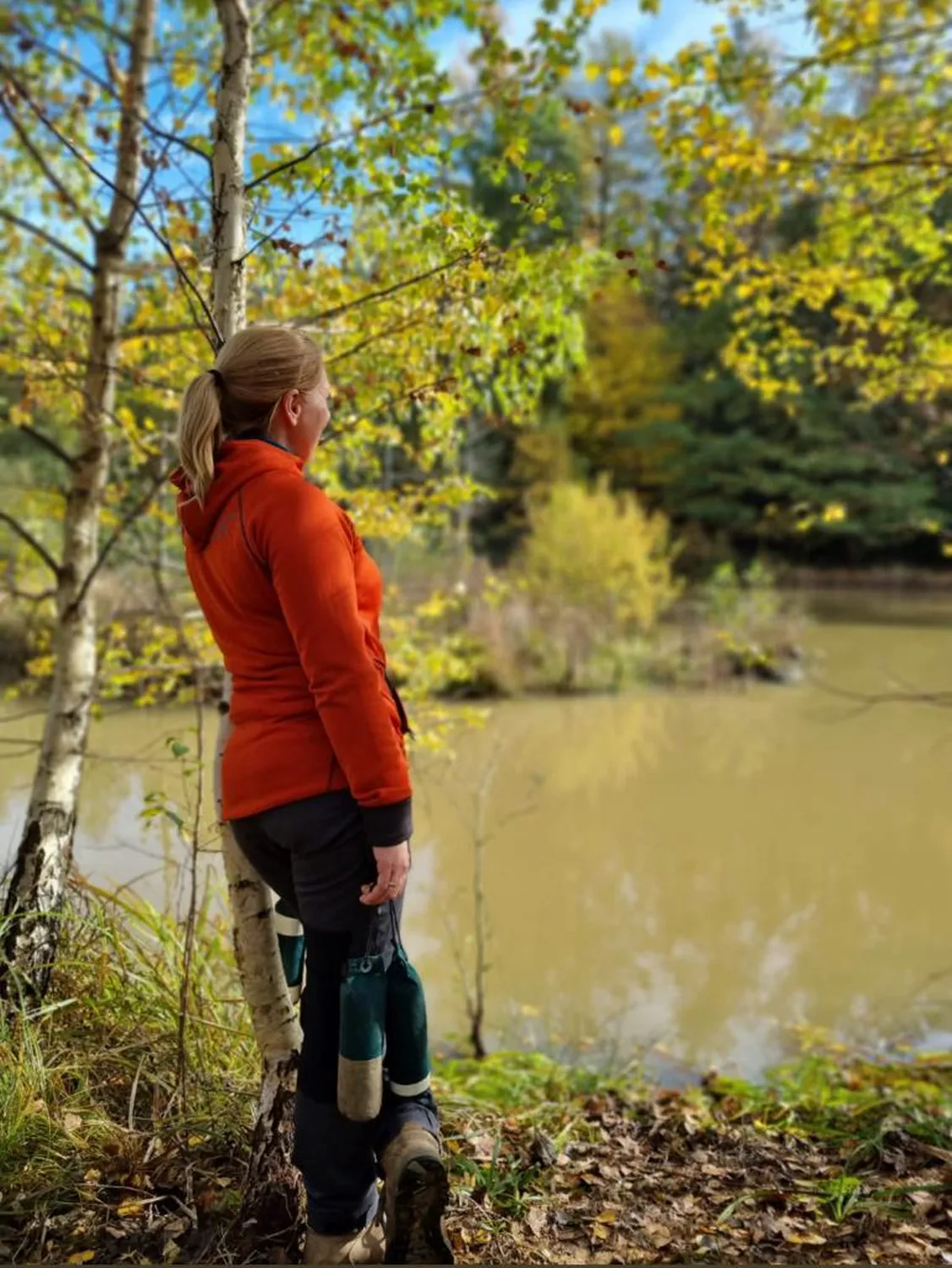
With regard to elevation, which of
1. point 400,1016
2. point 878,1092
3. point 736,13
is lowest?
point 878,1092

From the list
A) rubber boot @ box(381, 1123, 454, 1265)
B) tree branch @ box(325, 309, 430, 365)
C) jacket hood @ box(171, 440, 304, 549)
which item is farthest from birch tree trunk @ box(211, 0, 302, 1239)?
tree branch @ box(325, 309, 430, 365)

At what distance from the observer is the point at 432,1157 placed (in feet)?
4.56

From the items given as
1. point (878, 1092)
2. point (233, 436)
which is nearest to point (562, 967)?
point (878, 1092)

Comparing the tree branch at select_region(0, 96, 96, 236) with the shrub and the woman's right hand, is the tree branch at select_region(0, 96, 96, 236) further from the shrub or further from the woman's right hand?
the shrub

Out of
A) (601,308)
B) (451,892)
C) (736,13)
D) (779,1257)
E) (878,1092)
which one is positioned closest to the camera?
(779,1257)

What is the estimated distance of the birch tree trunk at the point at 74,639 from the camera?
2080mm

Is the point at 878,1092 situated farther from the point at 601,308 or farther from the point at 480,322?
the point at 601,308

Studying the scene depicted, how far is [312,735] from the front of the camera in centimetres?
137

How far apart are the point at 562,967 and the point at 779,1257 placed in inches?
127

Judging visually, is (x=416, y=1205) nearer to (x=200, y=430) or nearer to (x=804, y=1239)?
(x=804, y=1239)

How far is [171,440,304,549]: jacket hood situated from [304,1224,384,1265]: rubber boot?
1082mm

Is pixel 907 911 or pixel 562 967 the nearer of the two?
pixel 562 967

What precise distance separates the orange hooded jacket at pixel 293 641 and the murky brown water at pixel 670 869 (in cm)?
132

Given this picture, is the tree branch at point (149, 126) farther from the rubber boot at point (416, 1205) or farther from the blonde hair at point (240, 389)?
the rubber boot at point (416, 1205)
